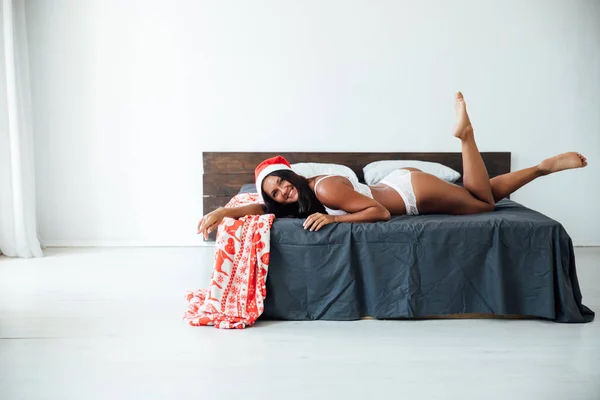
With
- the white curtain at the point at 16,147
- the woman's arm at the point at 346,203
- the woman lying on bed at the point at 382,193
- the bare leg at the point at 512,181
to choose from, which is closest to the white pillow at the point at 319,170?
the woman lying on bed at the point at 382,193

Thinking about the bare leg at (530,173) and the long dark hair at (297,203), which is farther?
the bare leg at (530,173)

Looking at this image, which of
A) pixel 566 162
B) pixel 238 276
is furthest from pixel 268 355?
pixel 566 162

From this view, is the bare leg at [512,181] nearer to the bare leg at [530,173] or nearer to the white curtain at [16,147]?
the bare leg at [530,173]

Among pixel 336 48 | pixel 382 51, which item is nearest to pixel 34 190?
pixel 336 48

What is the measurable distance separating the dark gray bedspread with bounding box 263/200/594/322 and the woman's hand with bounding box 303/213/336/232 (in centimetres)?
3

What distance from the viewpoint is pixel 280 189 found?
3.09m

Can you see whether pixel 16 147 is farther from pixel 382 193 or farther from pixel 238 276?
pixel 382 193

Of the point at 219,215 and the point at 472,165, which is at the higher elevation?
the point at 472,165

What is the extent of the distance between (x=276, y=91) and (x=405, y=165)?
1097 mm

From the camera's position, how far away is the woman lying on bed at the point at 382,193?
3.07 m

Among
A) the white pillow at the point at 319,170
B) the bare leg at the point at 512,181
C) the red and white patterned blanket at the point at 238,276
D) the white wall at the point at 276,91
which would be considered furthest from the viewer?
the white wall at the point at 276,91

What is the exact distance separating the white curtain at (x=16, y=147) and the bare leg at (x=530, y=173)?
301 centimetres

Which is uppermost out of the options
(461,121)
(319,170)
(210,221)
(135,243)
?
(461,121)

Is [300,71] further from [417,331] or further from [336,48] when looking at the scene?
[417,331]
